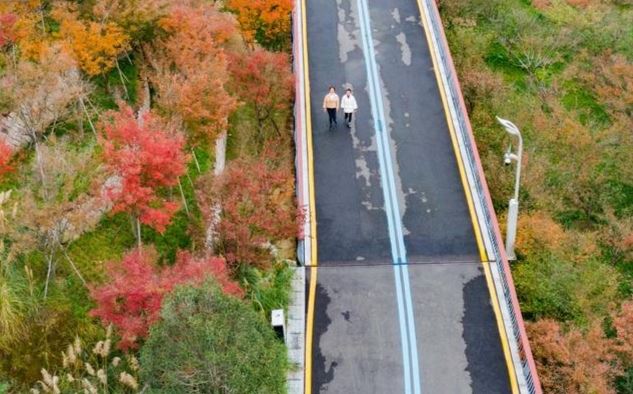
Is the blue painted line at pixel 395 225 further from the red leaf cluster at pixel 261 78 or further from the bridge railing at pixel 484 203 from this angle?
the red leaf cluster at pixel 261 78

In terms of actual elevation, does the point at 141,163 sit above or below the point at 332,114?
above

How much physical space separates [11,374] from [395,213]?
38.6ft

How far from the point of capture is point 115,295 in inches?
661

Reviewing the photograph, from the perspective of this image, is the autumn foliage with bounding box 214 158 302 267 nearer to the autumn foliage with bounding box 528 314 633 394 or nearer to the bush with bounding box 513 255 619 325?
the bush with bounding box 513 255 619 325

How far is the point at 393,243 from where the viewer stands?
2242cm

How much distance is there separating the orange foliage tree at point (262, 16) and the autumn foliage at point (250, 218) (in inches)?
379

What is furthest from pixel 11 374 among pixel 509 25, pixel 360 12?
pixel 509 25

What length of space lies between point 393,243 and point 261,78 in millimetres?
7807

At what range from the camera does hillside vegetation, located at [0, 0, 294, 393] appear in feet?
53.5

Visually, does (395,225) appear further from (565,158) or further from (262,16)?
(262,16)

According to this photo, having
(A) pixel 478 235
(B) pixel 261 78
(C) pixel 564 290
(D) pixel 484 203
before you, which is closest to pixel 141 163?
(B) pixel 261 78

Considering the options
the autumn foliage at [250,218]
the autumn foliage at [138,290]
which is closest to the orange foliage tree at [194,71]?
the autumn foliage at [250,218]

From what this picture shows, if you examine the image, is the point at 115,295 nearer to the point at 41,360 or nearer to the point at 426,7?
the point at 41,360

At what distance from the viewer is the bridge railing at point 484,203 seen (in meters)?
18.7
